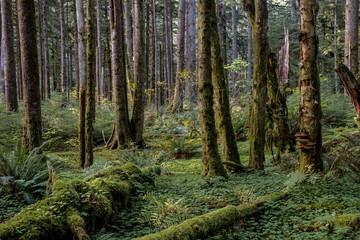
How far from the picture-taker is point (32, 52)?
6.18m

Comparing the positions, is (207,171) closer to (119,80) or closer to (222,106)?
(222,106)

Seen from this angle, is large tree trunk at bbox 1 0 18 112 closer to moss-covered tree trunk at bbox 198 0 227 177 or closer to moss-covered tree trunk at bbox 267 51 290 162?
moss-covered tree trunk at bbox 198 0 227 177

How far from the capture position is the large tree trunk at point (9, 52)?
38.9 feet

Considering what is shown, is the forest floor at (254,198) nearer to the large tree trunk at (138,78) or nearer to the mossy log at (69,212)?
the mossy log at (69,212)

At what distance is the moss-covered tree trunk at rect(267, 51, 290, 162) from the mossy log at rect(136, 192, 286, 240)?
3444mm

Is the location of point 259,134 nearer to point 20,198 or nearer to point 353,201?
point 353,201

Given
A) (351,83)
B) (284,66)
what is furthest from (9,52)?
(351,83)

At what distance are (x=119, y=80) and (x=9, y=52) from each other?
6570mm

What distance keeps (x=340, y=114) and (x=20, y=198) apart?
1109 centimetres

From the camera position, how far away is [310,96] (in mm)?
5000

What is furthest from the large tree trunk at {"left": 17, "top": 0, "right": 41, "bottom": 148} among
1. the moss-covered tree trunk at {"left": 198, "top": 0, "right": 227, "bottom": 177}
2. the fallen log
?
the fallen log

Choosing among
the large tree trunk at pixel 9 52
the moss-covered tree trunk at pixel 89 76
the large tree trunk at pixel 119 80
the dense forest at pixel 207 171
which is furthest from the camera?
the large tree trunk at pixel 9 52

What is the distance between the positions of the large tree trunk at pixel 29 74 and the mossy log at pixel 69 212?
2.65 meters

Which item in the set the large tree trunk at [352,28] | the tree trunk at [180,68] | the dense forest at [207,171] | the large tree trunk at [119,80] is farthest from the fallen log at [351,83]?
the tree trunk at [180,68]
